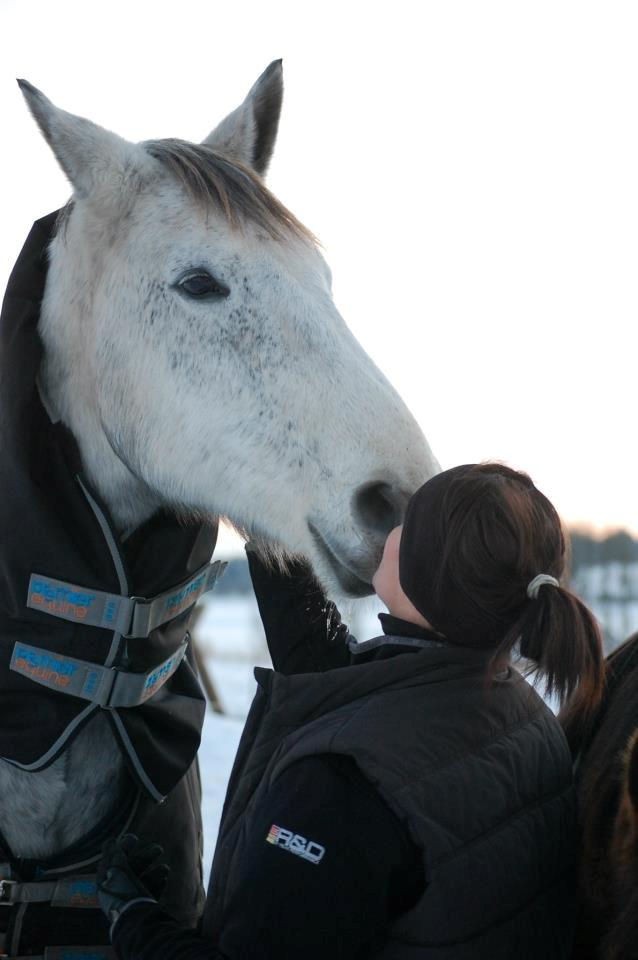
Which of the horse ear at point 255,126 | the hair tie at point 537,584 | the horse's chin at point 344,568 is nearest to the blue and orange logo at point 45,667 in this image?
the horse's chin at point 344,568

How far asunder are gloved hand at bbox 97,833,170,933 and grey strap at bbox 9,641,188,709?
0.29 meters

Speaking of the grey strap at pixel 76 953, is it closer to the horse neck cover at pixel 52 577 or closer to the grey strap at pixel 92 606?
the horse neck cover at pixel 52 577

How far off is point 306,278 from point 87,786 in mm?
1292

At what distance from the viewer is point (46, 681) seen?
179cm

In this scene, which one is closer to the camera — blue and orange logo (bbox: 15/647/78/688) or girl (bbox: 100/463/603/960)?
girl (bbox: 100/463/603/960)

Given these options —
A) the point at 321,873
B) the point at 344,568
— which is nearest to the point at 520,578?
the point at 344,568

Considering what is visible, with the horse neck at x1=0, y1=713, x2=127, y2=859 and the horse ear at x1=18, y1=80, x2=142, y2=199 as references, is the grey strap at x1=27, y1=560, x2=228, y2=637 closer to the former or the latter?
the horse neck at x1=0, y1=713, x2=127, y2=859

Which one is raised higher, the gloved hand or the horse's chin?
the horse's chin

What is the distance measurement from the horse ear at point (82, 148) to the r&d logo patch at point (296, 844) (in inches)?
60.0

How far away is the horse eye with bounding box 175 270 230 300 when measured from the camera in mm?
1945

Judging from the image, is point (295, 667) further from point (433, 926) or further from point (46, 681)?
point (433, 926)

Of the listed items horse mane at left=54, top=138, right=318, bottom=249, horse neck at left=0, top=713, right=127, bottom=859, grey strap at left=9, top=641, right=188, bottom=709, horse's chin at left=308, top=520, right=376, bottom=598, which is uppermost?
horse mane at left=54, top=138, right=318, bottom=249

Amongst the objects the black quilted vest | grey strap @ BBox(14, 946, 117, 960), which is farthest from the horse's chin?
grey strap @ BBox(14, 946, 117, 960)

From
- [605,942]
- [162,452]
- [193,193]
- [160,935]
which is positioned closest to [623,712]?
[605,942]
